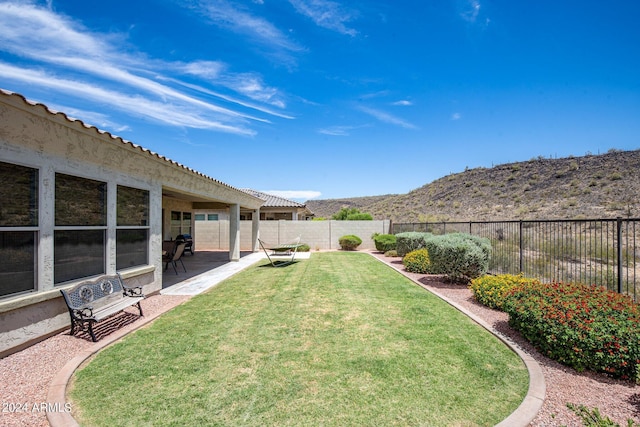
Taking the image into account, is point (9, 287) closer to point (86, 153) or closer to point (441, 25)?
point (86, 153)

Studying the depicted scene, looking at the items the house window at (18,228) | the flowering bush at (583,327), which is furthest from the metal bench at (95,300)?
the flowering bush at (583,327)

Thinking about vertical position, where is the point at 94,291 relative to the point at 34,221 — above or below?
below

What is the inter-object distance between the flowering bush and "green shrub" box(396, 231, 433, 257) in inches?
313

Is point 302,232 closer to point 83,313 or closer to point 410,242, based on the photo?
point 410,242

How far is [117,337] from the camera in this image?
15.3 feet

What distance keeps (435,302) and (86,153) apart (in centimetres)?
710

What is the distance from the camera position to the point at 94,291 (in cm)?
526

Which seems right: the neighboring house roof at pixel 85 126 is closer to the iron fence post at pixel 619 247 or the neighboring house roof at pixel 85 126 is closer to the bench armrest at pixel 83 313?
the bench armrest at pixel 83 313

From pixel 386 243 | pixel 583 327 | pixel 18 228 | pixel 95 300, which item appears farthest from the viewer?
pixel 386 243

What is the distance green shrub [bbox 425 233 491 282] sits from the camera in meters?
8.20

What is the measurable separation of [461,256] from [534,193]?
24.4m

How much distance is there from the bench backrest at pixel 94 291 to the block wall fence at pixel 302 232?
1430cm

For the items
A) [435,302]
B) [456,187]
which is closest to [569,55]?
[435,302]

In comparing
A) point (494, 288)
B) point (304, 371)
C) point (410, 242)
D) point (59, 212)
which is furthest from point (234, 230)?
point (304, 371)
